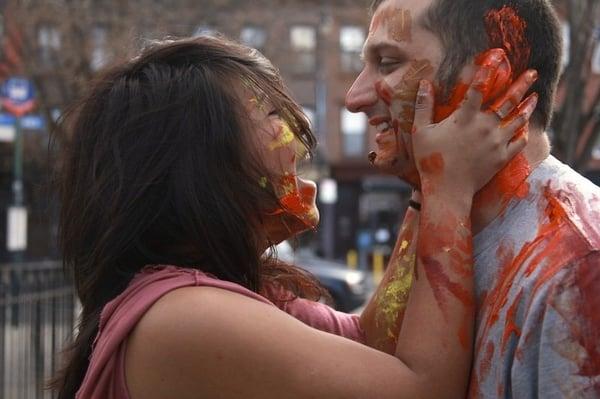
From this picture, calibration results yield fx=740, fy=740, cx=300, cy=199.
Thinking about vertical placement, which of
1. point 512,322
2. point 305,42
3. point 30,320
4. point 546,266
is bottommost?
point 30,320

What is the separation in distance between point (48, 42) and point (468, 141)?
29.1 ft

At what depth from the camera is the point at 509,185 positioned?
4.70 feet

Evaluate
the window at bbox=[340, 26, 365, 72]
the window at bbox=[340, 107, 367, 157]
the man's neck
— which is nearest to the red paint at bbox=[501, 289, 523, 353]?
the man's neck

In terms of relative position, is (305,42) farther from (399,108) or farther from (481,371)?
(481,371)

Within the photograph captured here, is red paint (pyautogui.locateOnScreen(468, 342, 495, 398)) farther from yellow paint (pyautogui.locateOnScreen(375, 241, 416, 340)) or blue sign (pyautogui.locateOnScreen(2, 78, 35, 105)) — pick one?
blue sign (pyautogui.locateOnScreen(2, 78, 35, 105))

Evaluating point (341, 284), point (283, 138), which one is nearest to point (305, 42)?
point (341, 284)

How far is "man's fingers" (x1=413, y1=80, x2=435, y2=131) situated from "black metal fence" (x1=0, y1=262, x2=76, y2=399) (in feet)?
14.0

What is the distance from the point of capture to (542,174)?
1418mm

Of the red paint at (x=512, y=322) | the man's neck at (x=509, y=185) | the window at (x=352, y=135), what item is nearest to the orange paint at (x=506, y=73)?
the man's neck at (x=509, y=185)

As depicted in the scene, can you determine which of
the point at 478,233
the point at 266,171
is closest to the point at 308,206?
the point at 266,171

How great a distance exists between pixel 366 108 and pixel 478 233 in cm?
36

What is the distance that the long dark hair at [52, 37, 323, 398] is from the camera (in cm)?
158

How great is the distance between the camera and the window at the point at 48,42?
9.12m

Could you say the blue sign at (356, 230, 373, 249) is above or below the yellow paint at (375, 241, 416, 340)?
below
